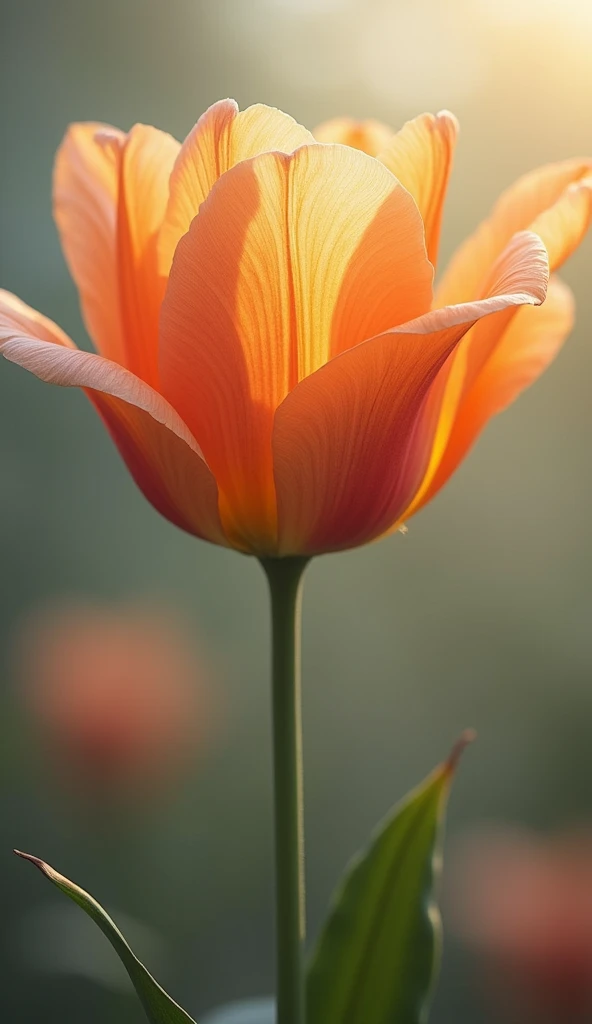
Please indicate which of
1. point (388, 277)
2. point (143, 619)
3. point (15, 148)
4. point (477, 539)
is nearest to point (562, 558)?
point (477, 539)

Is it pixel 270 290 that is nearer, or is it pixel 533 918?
pixel 270 290

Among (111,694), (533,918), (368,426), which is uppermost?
(368,426)

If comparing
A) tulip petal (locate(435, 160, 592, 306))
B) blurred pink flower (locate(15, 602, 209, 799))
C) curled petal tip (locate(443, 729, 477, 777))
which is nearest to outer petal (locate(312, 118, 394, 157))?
tulip petal (locate(435, 160, 592, 306))

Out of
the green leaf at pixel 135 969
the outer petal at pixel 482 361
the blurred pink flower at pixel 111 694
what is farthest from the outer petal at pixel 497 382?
the blurred pink flower at pixel 111 694

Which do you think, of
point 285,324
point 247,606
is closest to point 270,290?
point 285,324

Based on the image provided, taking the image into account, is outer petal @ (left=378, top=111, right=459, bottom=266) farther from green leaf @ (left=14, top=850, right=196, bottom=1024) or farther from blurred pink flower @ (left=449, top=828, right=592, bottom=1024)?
blurred pink flower @ (left=449, top=828, right=592, bottom=1024)

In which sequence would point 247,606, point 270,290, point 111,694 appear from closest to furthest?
point 270,290
point 111,694
point 247,606

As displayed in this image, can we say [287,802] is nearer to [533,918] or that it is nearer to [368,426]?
[368,426]
